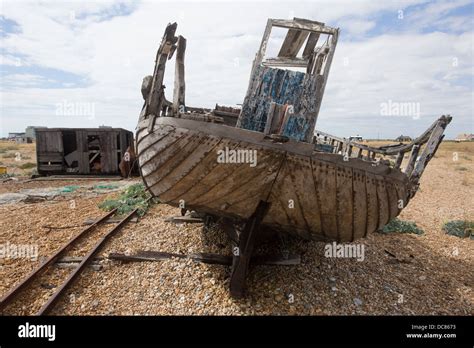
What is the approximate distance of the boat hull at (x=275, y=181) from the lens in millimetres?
3344

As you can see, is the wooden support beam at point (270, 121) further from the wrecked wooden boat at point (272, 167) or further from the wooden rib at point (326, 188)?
the wooden rib at point (326, 188)

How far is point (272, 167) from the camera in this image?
3359 mm

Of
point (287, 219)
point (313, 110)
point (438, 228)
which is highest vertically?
point (313, 110)

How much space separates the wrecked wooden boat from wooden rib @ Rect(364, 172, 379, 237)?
0.05 ft

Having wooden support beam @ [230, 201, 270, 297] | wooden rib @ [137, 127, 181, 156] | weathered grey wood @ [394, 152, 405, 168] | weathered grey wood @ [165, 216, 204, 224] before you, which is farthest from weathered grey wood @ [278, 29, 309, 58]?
weathered grey wood @ [165, 216, 204, 224]

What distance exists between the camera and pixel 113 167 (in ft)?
56.1

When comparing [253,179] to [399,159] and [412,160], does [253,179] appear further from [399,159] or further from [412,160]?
[412,160]

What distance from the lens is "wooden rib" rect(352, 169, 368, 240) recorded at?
352 centimetres

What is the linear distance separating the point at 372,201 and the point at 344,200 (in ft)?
1.39

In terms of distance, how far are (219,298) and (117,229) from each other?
3.73 m

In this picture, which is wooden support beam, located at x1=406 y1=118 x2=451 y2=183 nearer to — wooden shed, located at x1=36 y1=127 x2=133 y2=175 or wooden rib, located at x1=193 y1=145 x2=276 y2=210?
wooden rib, located at x1=193 y1=145 x2=276 y2=210

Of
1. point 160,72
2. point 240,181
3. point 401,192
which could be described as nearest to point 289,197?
point 240,181
